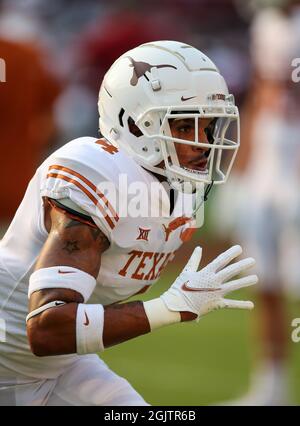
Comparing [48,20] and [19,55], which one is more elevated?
[48,20]

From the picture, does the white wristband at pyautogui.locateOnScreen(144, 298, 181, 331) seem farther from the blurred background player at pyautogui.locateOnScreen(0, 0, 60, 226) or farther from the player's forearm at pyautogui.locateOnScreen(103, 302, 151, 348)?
the blurred background player at pyautogui.locateOnScreen(0, 0, 60, 226)

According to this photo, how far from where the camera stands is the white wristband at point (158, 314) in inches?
119

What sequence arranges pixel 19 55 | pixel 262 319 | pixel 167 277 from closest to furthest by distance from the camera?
pixel 262 319 → pixel 19 55 → pixel 167 277

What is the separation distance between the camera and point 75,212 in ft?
9.91

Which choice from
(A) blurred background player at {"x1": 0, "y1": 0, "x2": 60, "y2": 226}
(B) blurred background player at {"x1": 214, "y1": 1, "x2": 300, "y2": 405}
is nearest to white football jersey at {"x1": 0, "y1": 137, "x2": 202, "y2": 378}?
(B) blurred background player at {"x1": 214, "y1": 1, "x2": 300, "y2": 405}

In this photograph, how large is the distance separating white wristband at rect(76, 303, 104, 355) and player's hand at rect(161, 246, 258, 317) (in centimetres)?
20

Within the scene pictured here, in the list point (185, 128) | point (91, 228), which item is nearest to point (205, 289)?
point (91, 228)

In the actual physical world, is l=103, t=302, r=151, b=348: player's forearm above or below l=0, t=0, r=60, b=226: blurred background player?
below

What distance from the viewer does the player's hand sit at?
3066 mm

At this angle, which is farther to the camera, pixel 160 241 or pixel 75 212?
pixel 160 241

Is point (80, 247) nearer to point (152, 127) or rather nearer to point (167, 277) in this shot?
point (152, 127)
